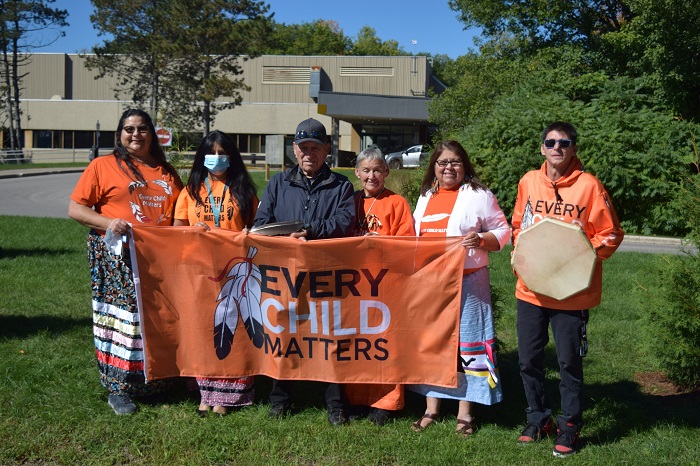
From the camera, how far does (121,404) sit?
17.2 feet

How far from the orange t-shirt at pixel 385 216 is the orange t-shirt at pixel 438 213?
129 millimetres

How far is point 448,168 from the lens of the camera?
4.99 meters

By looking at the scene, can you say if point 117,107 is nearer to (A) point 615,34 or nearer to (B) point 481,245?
(A) point 615,34

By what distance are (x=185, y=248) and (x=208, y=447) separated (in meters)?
1.39

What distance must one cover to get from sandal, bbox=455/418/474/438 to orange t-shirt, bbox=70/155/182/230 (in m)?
2.54

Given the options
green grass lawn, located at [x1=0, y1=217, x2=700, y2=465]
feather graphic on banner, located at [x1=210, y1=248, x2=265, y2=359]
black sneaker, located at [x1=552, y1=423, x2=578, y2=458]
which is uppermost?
feather graphic on banner, located at [x1=210, y1=248, x2=265, y2=359]

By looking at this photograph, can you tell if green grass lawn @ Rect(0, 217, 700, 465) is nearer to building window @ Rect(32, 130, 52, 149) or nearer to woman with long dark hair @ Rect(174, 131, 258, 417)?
woman with long dark hair @ Rect(174, 131, 258, 417)

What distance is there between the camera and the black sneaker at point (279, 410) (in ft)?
17.0

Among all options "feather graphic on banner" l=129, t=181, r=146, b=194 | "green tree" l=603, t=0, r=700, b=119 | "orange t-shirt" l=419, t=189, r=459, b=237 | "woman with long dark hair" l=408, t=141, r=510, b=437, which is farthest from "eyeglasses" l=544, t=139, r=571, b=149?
"green tree" l=603, t=0, r=700, b=119

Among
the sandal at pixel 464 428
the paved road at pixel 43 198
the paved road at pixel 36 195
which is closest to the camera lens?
the sandal at pixel 464 428

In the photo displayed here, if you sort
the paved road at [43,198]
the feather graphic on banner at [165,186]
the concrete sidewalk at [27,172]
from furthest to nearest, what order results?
the concrete sidewalk at [27,172], the paved road at [43,198], the feather graphic on banner at [165,186]

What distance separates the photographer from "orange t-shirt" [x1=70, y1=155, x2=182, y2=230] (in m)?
5.16

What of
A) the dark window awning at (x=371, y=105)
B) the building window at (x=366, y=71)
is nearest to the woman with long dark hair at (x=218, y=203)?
the dark window awning at (x=371, y=105)

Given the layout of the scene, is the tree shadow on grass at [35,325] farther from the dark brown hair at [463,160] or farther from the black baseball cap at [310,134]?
the dark brown hair at [463,160]
